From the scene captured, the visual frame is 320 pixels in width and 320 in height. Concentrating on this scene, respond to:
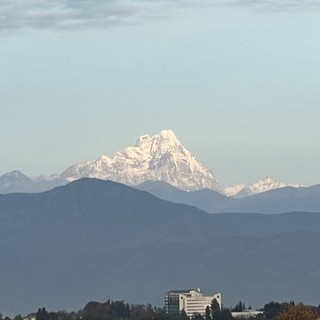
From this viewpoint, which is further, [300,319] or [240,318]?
[240,318]

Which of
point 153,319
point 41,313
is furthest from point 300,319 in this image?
point 41,313

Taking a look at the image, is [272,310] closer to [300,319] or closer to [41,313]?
[41,313]

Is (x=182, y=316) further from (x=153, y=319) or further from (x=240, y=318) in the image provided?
(x=153, y=319)

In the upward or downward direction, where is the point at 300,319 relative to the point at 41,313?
downward

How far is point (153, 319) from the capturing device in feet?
585

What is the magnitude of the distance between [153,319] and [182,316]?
68.8 ft

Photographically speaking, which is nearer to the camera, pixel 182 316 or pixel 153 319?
pixel 153 319

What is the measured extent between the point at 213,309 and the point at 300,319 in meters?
101

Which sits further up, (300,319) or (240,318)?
(240,318)

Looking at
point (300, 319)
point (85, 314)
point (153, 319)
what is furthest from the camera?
point (85, 314)

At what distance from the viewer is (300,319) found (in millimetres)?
96500

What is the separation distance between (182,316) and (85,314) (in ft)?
35.3

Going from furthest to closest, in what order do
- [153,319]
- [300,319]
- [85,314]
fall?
[85,314] → [153,319] → [300,319]

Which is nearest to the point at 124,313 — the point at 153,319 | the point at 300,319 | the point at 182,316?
the point at 182,316
